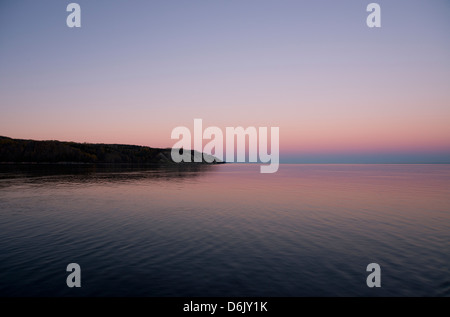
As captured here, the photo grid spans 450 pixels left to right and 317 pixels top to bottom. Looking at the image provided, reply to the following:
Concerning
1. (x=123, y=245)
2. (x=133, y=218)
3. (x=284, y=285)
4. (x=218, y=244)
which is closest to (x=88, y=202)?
(x=133, y=218)

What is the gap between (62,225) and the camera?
2498 cm

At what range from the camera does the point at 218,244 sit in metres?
19.9

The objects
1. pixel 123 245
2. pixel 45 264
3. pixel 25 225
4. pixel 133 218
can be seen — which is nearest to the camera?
pixel 45 264

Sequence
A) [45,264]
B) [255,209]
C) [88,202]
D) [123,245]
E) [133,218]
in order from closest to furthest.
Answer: [45,264], [123,245], [133,218], [255,209], [88,202]

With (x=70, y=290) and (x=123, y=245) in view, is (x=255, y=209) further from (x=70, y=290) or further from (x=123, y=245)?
(x=70, y=290)

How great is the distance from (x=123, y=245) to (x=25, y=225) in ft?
41.1

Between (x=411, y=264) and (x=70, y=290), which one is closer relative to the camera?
(x=70, y=290)

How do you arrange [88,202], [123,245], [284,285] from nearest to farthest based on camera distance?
1. [284,285]
2. [123,245]
3. [88,202]

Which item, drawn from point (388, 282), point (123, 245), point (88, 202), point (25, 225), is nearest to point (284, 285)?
point (388, 282)
